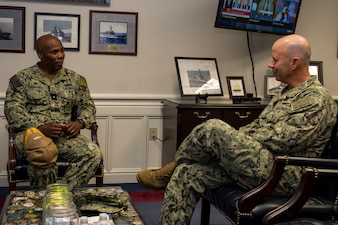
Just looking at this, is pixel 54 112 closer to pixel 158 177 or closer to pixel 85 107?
pixel 85 107

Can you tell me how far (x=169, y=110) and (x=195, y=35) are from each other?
74cm

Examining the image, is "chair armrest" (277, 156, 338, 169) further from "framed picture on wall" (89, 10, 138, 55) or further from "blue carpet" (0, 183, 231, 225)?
"framed picture on wall" (89, 10, 138, 55)

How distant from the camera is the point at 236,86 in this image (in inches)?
166

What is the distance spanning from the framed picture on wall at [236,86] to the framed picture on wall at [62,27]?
138 cm

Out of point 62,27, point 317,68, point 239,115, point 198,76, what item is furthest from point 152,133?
point 317,68

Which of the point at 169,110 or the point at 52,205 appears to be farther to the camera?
the point at 169,110

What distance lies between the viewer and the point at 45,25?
12.7 feet

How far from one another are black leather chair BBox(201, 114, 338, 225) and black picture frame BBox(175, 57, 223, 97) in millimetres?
1685

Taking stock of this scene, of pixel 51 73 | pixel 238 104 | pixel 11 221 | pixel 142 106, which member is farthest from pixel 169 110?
pixel 11 221

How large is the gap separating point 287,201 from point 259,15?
7.04 feet

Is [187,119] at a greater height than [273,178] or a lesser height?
greater

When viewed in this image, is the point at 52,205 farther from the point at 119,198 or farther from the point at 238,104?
the point at 238,104

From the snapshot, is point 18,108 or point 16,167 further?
point 18,108

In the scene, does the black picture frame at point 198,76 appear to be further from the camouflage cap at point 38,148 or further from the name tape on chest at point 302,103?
the name tape on chest at point 302,103
